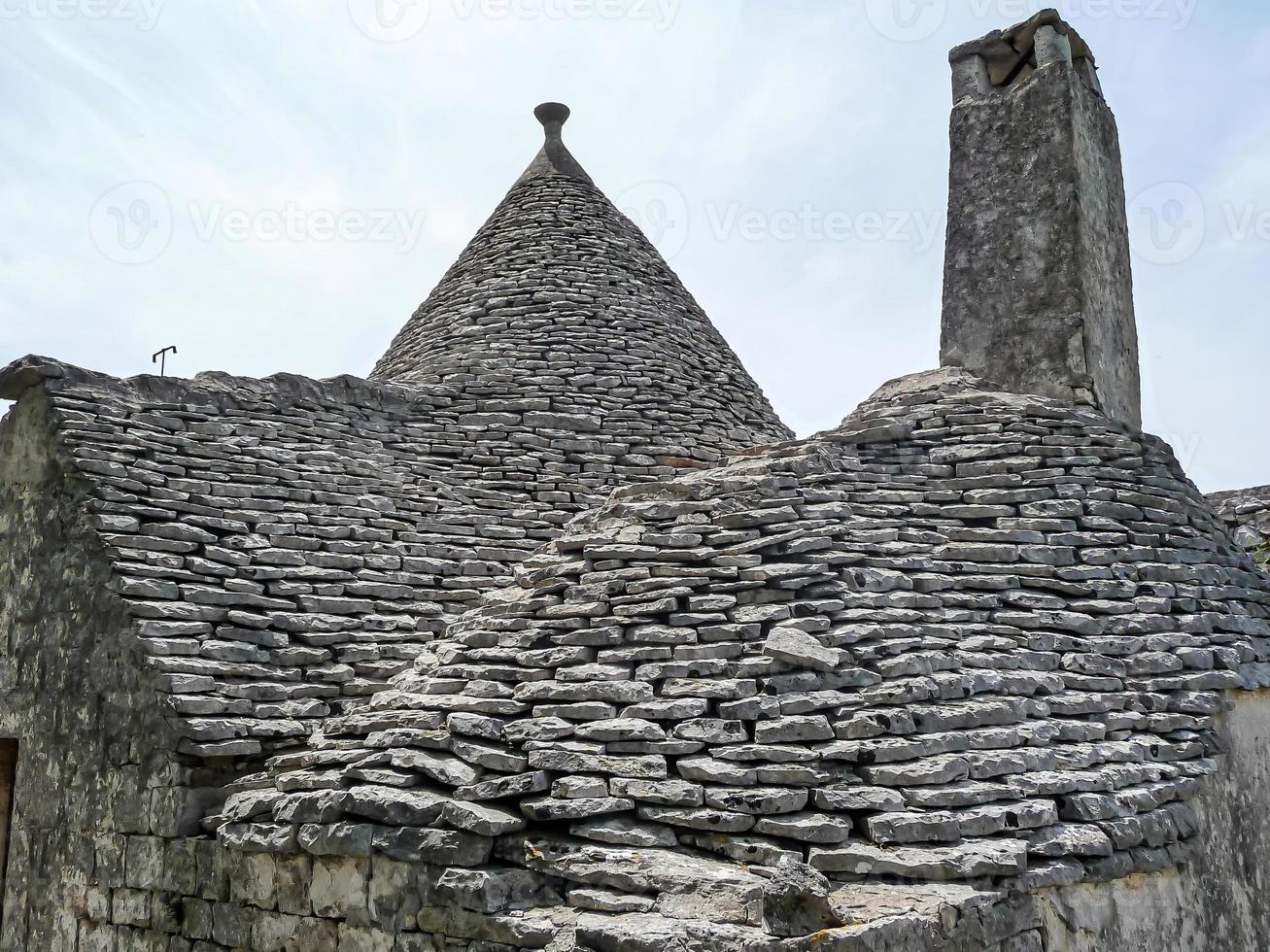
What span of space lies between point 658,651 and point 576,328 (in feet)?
14.5

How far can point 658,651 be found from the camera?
473 centimetres

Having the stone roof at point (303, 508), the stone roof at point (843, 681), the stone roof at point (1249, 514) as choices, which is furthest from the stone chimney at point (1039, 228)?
the stone roof at point (303, 508)

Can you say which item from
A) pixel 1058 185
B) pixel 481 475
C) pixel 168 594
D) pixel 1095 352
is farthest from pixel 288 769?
pixel 1058 185

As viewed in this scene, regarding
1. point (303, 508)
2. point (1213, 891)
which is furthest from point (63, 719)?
point (1213, 891)

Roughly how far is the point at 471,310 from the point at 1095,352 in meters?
4.71

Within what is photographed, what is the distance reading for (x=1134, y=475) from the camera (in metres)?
6.14

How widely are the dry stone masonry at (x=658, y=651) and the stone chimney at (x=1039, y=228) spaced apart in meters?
0.03

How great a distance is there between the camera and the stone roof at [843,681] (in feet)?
13.2

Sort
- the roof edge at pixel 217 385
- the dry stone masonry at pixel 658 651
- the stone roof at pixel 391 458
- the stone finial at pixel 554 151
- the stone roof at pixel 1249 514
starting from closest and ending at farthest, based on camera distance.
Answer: the dry stone masonry at pixel 658 651 < the stone roof at pixel 391 458 < the roof edge at pixel 217 385 < the stone roof at pixel 1249 514 < the stone finial at pixel 554 151

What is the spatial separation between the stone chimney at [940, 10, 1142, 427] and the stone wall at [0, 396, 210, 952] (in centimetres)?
551

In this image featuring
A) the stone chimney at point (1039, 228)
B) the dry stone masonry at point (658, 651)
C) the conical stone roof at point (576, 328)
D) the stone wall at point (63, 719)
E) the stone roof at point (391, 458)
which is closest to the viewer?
the dry stone masonry at point (658, 651)

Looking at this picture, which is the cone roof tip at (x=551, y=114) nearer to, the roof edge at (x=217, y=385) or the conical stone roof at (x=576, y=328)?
the conical stone roof at (x=576, y=328)

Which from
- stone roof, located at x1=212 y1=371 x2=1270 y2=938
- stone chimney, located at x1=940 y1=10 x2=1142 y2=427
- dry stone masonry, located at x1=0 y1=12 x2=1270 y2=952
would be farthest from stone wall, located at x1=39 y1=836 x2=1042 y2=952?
stone chimney, located at x1=940 y1=10 x2=1142 y2=427

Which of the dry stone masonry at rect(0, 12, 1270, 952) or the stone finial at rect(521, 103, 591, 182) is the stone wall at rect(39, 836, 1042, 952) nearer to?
the dry stone masonry at rect(0, 12, 1270, 952)
